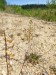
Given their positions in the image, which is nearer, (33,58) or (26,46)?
(33,58)

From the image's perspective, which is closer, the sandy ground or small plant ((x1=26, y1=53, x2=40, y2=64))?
the sandy ground

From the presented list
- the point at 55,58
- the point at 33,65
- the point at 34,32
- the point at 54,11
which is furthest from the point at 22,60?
the point at 54,11

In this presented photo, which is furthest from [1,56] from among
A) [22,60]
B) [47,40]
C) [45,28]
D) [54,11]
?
[54,11]

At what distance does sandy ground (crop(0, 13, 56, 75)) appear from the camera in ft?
14.2

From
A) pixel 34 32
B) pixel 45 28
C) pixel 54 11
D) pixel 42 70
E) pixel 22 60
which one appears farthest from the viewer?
pixel 54 11

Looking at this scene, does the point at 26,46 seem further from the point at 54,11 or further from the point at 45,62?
the point at 54,11

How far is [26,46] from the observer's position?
5262mm

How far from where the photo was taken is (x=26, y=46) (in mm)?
5262

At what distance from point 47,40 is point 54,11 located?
21.1 feet

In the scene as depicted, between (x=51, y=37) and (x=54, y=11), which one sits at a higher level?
(x=51, y=37)

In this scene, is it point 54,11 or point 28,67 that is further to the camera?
point 54,11

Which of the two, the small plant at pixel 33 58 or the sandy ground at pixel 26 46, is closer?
the sandy ground at pixel 26 46

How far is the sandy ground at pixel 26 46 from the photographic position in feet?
14.2

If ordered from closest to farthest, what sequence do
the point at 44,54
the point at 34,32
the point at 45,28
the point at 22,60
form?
the point at 22,60 < the point at 44,54 < the point at 34,32 < the point at 45,28
